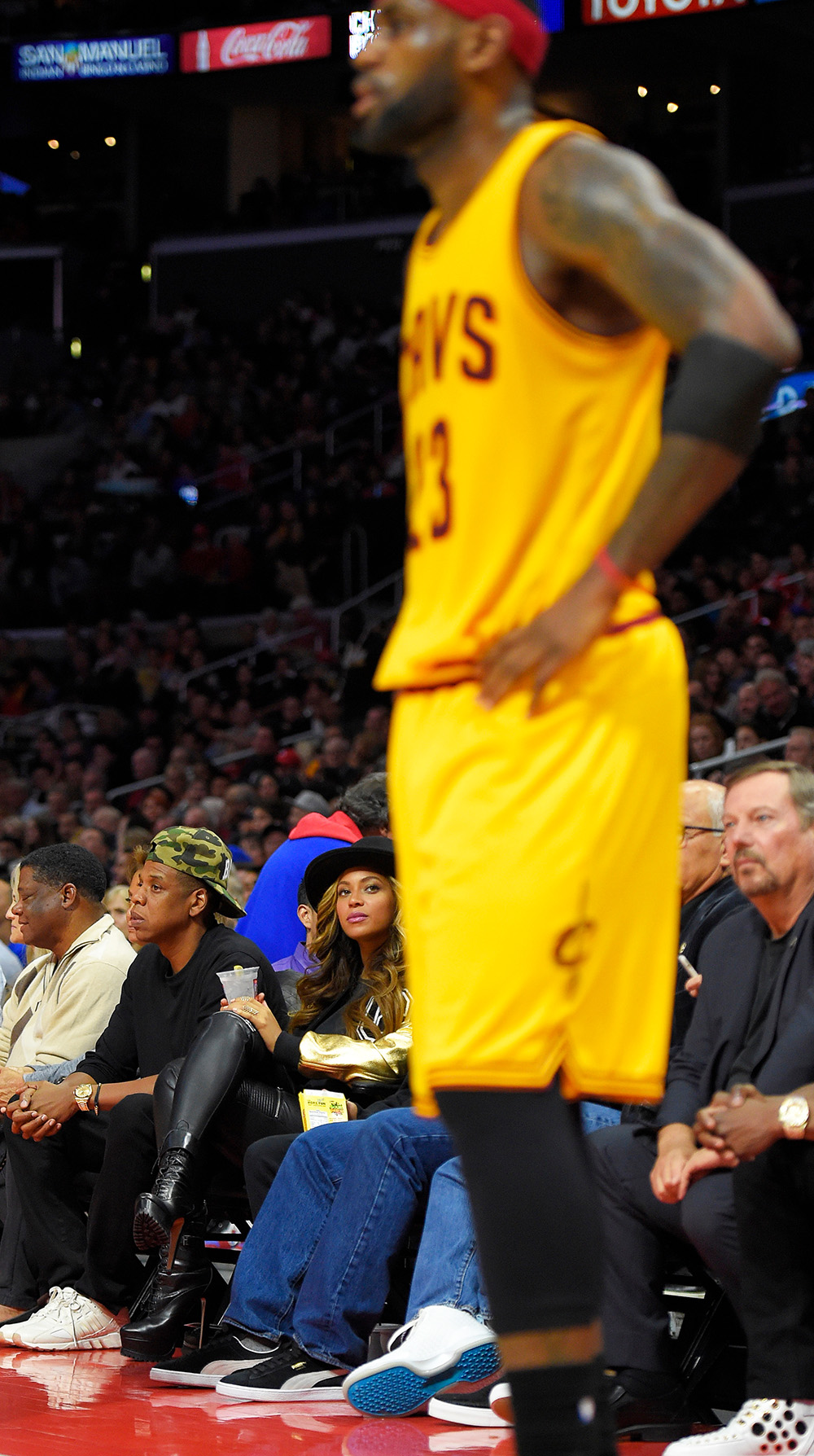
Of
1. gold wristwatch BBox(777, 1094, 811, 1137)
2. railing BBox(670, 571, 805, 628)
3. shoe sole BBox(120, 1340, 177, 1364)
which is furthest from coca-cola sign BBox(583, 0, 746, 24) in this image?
gold wristwatch BBox(777, 1094, 811, 1137)

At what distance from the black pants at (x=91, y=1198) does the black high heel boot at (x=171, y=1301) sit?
8.1 inches

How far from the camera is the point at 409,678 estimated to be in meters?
1.61

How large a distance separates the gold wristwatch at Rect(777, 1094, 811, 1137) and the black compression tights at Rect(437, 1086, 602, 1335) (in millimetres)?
1590

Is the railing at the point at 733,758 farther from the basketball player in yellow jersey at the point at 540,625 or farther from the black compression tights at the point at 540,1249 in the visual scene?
the black compression tights at the point at 540,1249

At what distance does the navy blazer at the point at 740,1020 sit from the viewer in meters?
3.19

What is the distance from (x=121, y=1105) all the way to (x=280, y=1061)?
49cm

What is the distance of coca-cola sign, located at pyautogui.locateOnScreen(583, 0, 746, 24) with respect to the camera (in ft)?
54.7

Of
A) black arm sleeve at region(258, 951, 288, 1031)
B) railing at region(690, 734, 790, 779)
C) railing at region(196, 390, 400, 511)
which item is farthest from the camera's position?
railing at region(196, 390, 400, 511)

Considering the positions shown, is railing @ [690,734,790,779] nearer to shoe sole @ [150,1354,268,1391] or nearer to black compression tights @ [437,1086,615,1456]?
shoe sole @ [150,1354,268,1391]

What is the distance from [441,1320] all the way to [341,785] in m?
6.64

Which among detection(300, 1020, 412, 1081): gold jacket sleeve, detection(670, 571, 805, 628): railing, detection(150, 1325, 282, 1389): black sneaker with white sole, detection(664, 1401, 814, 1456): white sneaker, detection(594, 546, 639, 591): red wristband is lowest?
detection(150, 1325, 282, 1389): black sneaker with white sole

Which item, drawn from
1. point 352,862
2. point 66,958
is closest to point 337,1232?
point 352,862

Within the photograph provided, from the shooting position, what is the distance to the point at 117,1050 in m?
4.89

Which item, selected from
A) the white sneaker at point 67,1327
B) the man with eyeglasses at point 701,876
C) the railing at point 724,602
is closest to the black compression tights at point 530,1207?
the man with eyeglasses at point 701,876
